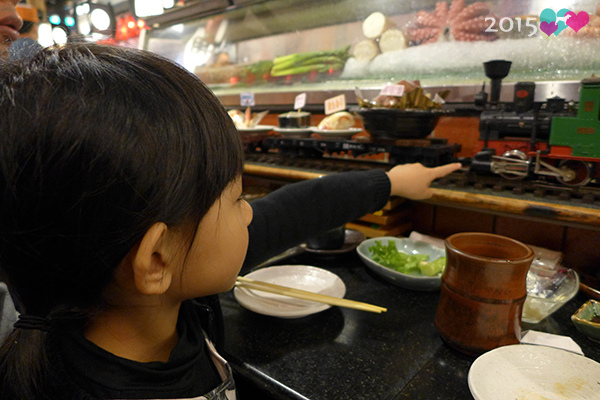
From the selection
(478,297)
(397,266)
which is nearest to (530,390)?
(478,297)

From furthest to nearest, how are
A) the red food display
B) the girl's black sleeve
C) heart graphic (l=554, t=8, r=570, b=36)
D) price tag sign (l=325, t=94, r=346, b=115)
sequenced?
1. price tag sign (l=325, t=94, r=346, b=115)
2. the red food display
3. heart graphic (l=554, t=8, r=570, b=36)
4. the girl's black sleeve

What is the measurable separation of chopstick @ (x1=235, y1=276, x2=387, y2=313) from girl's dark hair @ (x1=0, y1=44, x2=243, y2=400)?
1.72ft

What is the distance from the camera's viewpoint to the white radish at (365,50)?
2.27 meters

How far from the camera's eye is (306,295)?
1.06m

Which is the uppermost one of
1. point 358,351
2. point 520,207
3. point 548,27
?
point 548,27

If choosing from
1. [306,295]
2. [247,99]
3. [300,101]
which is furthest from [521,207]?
[247,99]

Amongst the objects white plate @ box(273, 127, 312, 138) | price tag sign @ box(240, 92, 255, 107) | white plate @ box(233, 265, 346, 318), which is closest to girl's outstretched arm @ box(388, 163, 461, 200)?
white plate @ box(233, 265, 346, 318)

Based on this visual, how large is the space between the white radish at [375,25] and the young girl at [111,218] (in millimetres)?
1823

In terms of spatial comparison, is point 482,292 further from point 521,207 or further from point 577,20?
point 577,20

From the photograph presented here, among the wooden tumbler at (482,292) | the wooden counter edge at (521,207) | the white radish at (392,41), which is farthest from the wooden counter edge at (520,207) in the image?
the white radish at (392,41)

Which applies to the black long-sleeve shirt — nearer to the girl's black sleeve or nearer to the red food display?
the girl's black sleeve

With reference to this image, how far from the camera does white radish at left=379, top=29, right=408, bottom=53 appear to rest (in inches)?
83.7

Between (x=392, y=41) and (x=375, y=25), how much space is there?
163 millimetres

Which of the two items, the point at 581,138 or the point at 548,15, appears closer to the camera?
the point at 581,138
